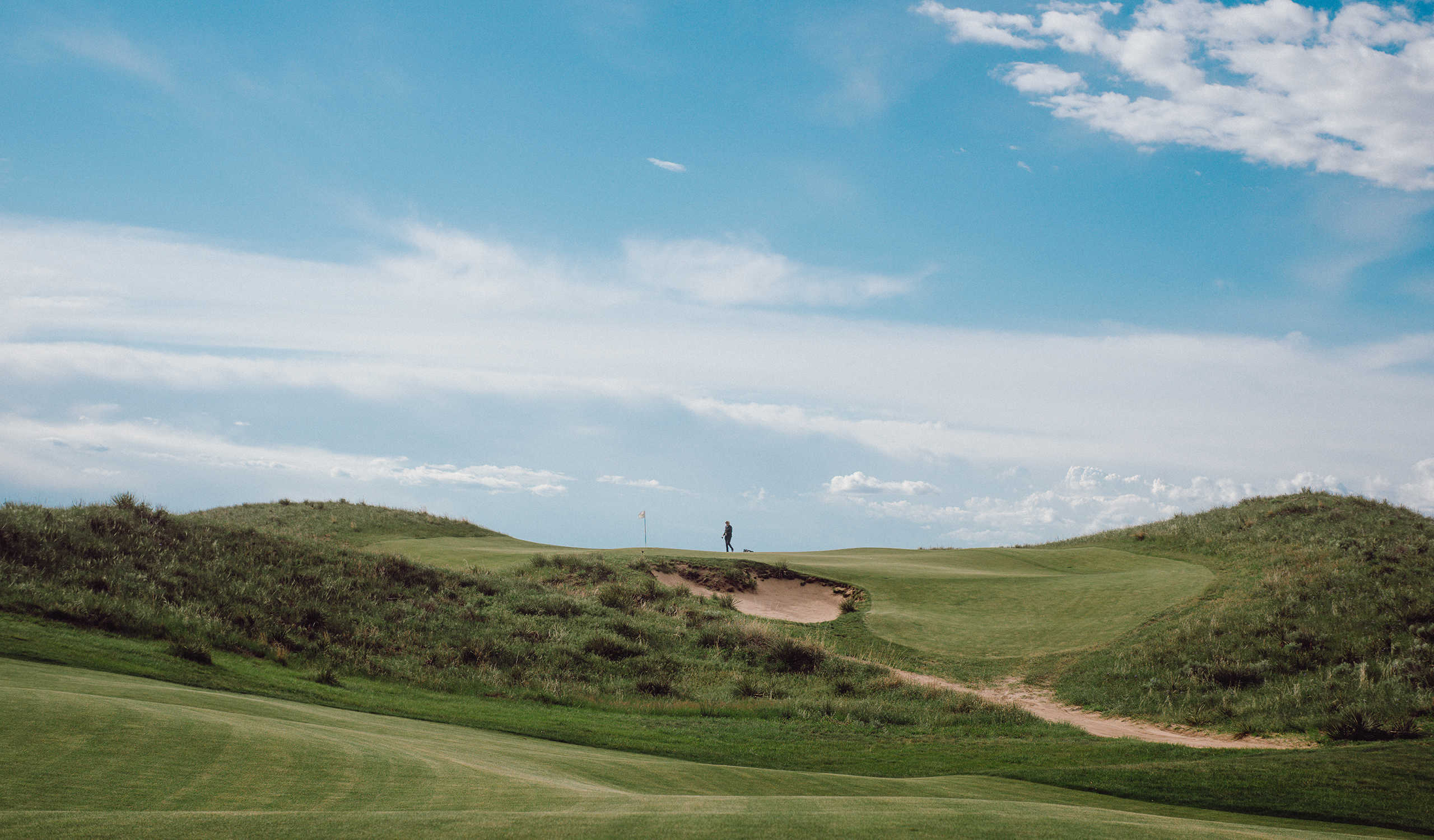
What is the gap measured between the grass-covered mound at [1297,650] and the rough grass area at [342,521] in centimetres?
3114

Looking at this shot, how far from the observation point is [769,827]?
5281 mm

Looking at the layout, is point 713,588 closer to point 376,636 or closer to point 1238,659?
point 376,636

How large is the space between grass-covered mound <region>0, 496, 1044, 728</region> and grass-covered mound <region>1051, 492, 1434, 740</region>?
187 inches

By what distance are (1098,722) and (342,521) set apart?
3567 cm

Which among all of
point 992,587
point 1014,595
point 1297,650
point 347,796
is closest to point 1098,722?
point 1297,650

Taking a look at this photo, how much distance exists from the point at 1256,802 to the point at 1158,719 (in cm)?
910

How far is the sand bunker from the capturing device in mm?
29031

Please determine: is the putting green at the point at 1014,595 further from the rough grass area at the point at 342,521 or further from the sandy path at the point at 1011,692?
the rough grass area at the point at 342,521

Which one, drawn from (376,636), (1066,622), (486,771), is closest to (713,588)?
(1066,622)

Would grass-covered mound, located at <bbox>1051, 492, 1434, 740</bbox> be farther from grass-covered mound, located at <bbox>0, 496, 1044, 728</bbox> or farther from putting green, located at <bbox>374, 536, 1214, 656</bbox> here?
grass-covered mound, located at <bbox>0, 496, 1044, 728</bbox>

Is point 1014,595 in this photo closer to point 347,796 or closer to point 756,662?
point 756,662

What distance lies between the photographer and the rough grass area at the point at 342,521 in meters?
38.9

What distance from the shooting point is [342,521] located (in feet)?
136

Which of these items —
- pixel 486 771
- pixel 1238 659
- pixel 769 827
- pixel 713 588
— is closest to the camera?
pixel 769 827
